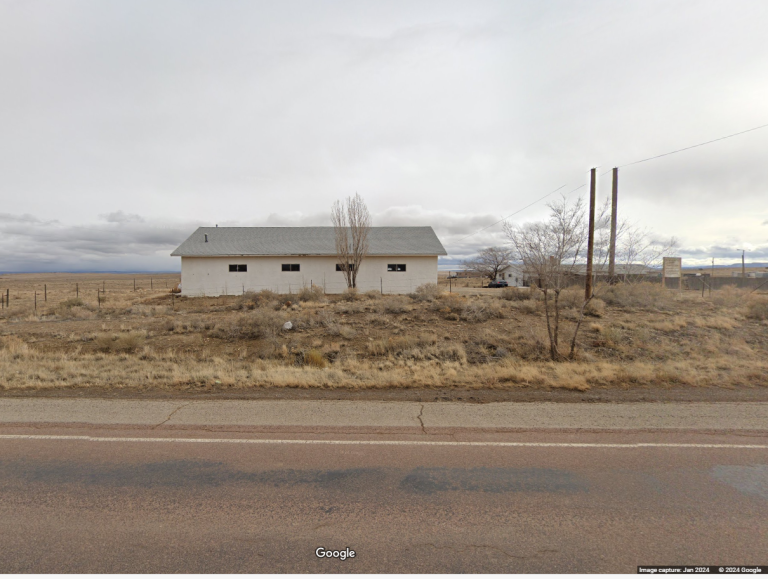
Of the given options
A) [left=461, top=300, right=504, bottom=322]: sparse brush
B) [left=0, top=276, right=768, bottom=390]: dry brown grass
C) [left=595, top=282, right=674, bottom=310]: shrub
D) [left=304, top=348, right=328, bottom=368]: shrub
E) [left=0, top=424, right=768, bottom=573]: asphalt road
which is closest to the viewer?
[left=0, top=424, right=768, bottom=573]: asphalt road

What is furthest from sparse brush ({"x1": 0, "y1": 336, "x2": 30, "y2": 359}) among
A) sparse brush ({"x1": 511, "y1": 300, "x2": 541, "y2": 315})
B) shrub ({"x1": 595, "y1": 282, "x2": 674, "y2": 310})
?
shrub ({"x1": 595, "y1": 282, "x2": 674, "y2": 310})

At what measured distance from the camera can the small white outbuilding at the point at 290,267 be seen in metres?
29.8

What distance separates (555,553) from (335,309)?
15.6 meters

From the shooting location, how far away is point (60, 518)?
3264 mm

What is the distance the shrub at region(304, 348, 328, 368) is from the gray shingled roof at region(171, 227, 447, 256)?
19948mm

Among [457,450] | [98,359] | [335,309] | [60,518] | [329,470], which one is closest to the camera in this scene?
[60,518]

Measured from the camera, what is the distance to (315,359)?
1035 centimetres

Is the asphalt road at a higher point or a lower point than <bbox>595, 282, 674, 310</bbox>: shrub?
lower

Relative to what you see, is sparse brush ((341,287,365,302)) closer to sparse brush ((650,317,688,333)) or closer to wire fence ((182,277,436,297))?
wire fence ((182,277,436,297))

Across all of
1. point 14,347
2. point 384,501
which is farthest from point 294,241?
point 384,501

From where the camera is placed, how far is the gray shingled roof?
30312 mm

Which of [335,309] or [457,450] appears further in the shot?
[335,309]

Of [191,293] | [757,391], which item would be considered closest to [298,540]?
[757,391]

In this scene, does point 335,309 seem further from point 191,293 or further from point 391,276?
point 191,293
